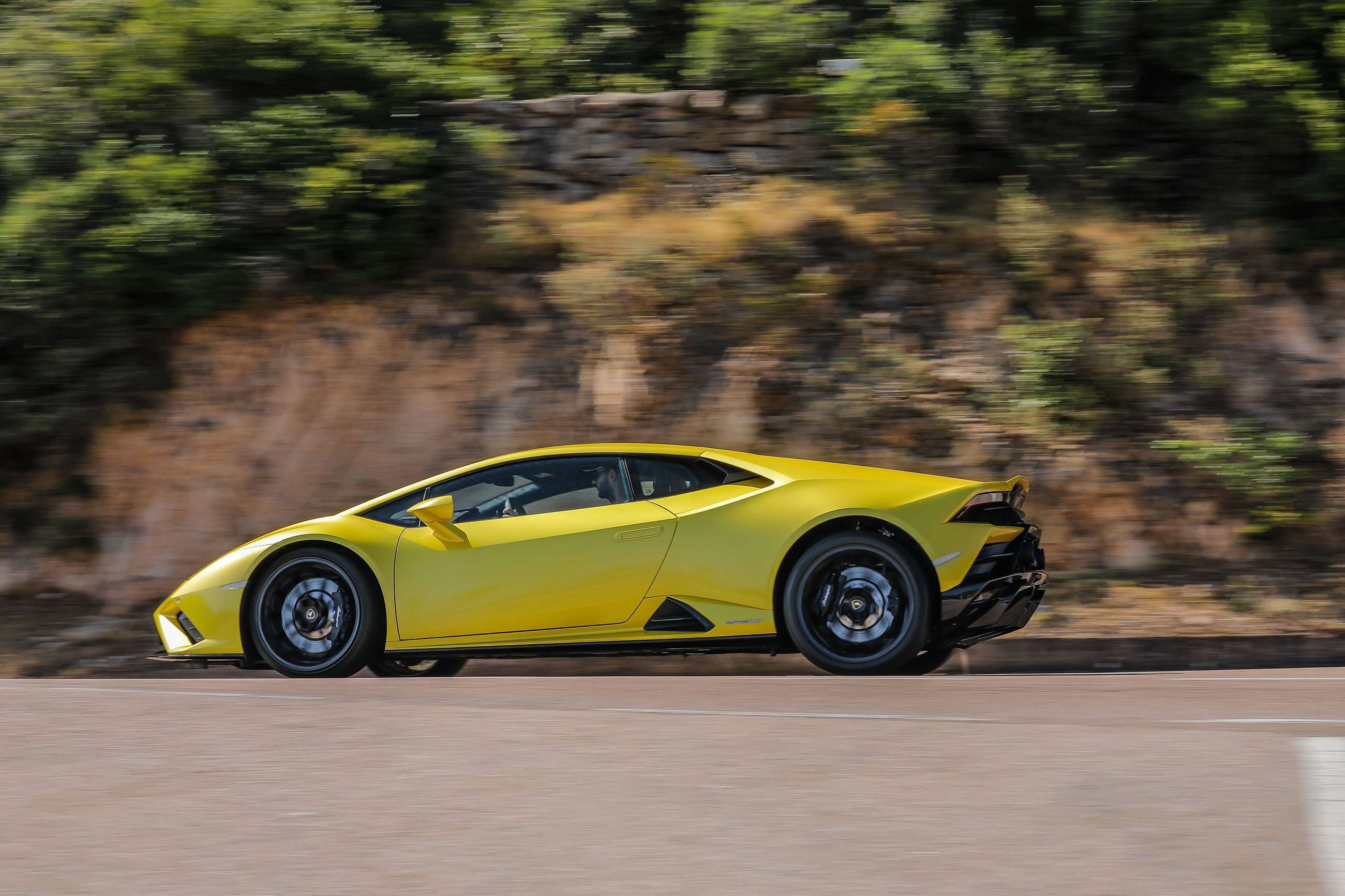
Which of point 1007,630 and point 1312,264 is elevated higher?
point 1312,264

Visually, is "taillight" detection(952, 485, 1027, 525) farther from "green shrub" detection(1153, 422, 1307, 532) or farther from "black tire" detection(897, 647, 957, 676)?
"green shrub" detection(1153, 422, 1307, 532)

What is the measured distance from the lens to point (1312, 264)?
12.0 meters

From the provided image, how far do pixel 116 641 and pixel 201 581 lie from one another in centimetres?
341

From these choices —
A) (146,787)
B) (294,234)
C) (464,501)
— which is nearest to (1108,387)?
(464,501)

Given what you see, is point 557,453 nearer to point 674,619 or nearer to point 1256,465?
point 674,619

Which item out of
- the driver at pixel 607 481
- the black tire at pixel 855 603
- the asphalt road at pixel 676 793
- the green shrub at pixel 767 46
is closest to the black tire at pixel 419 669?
the driver at pixel 607 481

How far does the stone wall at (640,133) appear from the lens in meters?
13.0

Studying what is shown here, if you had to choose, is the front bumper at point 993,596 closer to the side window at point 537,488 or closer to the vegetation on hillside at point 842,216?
the side window at point 537,488

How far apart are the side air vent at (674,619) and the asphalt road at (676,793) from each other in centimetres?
63

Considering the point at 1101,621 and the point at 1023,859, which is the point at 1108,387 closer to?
the point at 1101,621

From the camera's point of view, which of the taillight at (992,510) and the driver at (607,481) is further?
the driver at (607,481)

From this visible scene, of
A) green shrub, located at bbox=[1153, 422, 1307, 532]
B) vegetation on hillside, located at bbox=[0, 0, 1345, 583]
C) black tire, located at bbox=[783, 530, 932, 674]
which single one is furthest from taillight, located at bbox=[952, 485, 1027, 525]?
green shrub, located at bbox=[1153, 422, 1307, 532]

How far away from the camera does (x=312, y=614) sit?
25.3 feet

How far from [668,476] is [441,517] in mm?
1184
